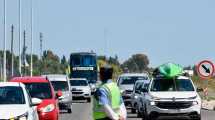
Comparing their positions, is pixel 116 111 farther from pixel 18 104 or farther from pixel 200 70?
pixel 200 70

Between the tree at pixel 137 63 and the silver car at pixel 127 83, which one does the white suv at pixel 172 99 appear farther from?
the tree at pixel 137 63

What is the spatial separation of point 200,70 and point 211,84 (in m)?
61.8

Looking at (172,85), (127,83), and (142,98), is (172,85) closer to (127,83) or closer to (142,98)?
(142,98)

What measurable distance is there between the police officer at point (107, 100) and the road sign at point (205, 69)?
72.9ft

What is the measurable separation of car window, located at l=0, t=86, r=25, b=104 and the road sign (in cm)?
1705

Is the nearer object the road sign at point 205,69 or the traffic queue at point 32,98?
the traffic queue at point 32,98

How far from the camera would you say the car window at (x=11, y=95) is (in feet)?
64.6

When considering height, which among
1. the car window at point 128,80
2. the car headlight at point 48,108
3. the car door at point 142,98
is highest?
the car window at point 128,80

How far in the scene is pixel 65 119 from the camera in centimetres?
3447

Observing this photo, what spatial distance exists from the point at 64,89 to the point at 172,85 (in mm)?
11967

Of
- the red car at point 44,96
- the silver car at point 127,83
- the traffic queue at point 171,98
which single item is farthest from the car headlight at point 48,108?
the silver car at point 127,83

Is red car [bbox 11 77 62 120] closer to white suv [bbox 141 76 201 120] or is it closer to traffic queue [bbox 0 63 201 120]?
traffic queue [bbox 0 63 201 120]

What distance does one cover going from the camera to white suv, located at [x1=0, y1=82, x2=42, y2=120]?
1795 cm

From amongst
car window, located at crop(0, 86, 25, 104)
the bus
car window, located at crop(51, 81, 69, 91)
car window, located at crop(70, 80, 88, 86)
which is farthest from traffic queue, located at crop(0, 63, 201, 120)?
the bus
